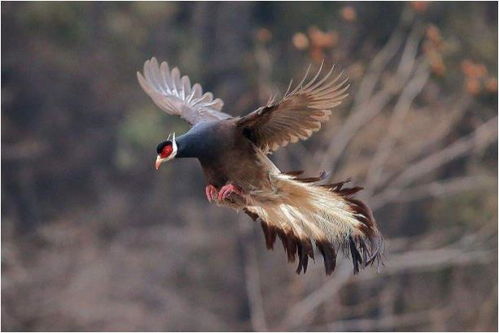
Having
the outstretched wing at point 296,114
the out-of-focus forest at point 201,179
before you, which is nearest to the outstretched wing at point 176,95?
the outstretched wing at point 296,114

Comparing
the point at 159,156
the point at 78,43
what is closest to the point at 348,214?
the point at 159,156

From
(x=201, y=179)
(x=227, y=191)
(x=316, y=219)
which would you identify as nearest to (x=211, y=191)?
(x=227, y=191)

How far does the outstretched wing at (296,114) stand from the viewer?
638 centimetres

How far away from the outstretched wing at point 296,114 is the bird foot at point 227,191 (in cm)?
27

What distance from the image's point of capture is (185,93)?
25.7ft

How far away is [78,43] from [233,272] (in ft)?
14.0

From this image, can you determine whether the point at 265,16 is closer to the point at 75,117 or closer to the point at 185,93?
the point at 75,117

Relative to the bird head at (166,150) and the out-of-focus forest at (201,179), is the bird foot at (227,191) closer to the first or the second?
the bird head at (166,150)

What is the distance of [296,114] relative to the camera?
21.7 ft

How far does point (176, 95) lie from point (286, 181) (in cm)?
135

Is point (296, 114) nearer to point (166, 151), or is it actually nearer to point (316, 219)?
point (316, 219)

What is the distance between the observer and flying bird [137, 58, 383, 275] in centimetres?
648

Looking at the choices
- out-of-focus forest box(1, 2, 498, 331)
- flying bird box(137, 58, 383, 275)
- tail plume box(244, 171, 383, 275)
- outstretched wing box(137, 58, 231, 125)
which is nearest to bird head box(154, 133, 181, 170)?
flying bird box(137, 58, 383, 275)

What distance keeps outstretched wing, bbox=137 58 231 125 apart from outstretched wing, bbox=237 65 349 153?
59cm
